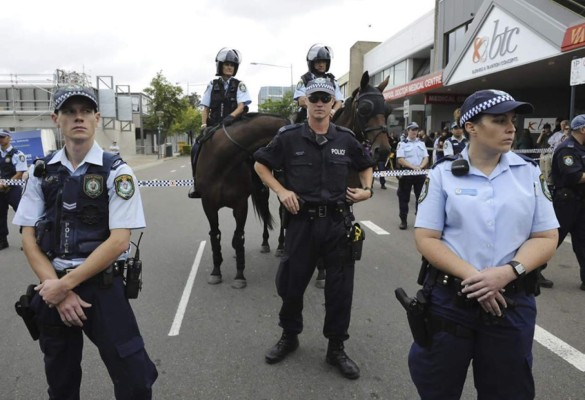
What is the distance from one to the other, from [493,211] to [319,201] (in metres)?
1.33

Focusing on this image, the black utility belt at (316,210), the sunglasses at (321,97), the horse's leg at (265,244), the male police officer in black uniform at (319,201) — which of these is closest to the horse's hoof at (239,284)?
the horse's leg at (265,244)

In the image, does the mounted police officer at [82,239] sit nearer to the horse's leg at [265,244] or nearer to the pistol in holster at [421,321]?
the pistol in holster at [421,321]

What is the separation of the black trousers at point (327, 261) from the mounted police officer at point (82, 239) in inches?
Answer: 50.1

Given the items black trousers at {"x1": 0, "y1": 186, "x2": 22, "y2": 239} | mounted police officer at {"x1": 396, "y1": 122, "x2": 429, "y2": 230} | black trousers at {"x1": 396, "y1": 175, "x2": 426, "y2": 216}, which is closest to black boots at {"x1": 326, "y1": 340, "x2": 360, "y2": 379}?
black trousers at {"x1": 396, "y1": 175, "x2": 426, "y2": 216}

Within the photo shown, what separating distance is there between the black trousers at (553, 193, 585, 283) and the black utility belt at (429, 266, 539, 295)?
344 centimetres

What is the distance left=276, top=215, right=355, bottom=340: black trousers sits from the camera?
3.17 metres

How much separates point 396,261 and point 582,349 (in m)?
2.85

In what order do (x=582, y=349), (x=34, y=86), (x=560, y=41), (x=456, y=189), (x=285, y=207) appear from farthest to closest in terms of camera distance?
(x=34, y=86) → (x=560, y=41) → (x=582, y=349) → (x=285, y=207) → (x=456, y=189)

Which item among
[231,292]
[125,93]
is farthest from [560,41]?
[125,93]

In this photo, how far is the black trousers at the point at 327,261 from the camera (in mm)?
3172

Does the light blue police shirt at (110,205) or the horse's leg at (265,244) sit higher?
the light blue police shirt at (110,205)

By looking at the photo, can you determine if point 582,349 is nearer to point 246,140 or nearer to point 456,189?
point 456,189

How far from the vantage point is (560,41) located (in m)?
11.6

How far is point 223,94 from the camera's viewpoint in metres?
5.80
